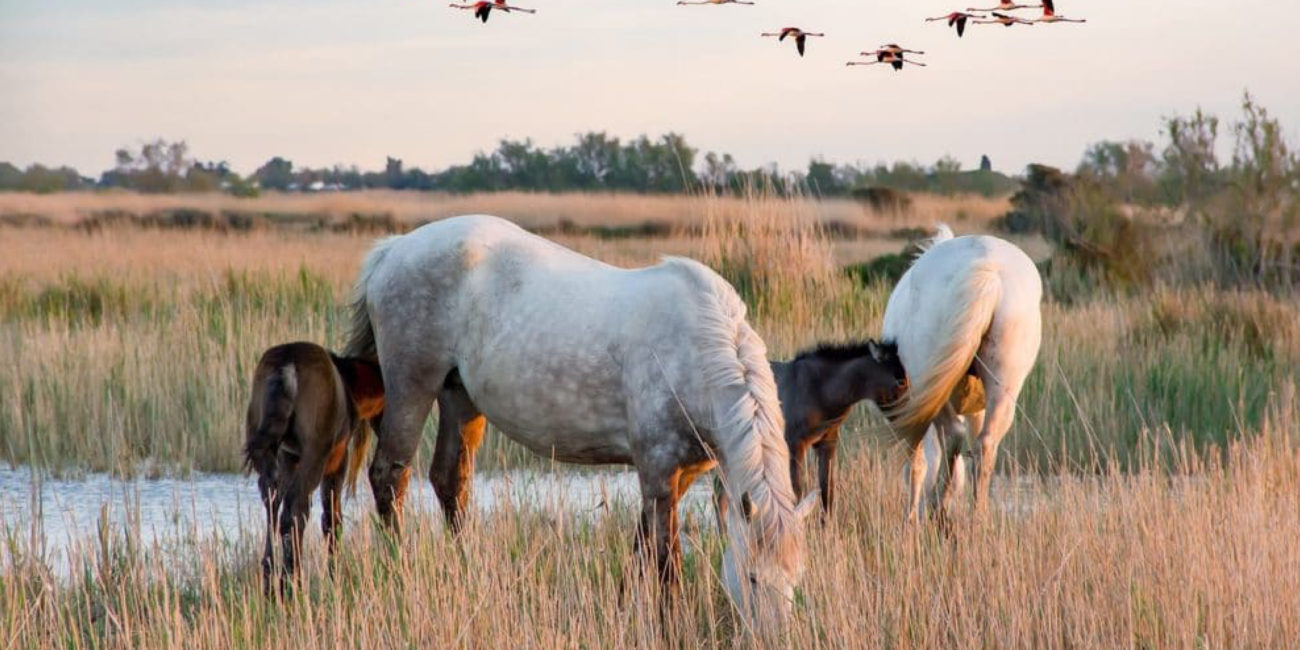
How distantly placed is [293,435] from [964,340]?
2.89 m

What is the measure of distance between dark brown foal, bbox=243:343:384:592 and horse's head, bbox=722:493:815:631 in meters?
1.89

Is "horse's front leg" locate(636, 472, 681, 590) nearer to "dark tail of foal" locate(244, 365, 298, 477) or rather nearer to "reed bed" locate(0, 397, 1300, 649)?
"reed bed" locate(0, 397, 1300, 649)

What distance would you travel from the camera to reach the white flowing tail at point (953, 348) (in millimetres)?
6773

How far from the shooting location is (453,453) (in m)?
6.56

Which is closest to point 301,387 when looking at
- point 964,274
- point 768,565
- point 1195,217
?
point 768,565

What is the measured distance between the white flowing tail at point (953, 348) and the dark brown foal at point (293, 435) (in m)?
2.47

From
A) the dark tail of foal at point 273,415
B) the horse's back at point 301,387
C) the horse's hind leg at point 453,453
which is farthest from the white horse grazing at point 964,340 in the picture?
the dark tail of foal at point 273,415

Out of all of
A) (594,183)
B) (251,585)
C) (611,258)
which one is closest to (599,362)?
(251,585)

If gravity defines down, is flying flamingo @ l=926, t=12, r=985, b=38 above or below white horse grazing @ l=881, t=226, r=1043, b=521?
above

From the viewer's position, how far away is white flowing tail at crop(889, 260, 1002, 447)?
677cm

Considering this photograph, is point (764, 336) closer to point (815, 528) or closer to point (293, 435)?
point (815, 528)

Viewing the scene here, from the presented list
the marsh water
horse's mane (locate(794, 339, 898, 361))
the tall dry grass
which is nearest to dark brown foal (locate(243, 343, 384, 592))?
the marsh water

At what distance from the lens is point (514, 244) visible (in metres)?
6.32

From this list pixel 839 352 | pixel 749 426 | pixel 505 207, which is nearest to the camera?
pixel 749 426
